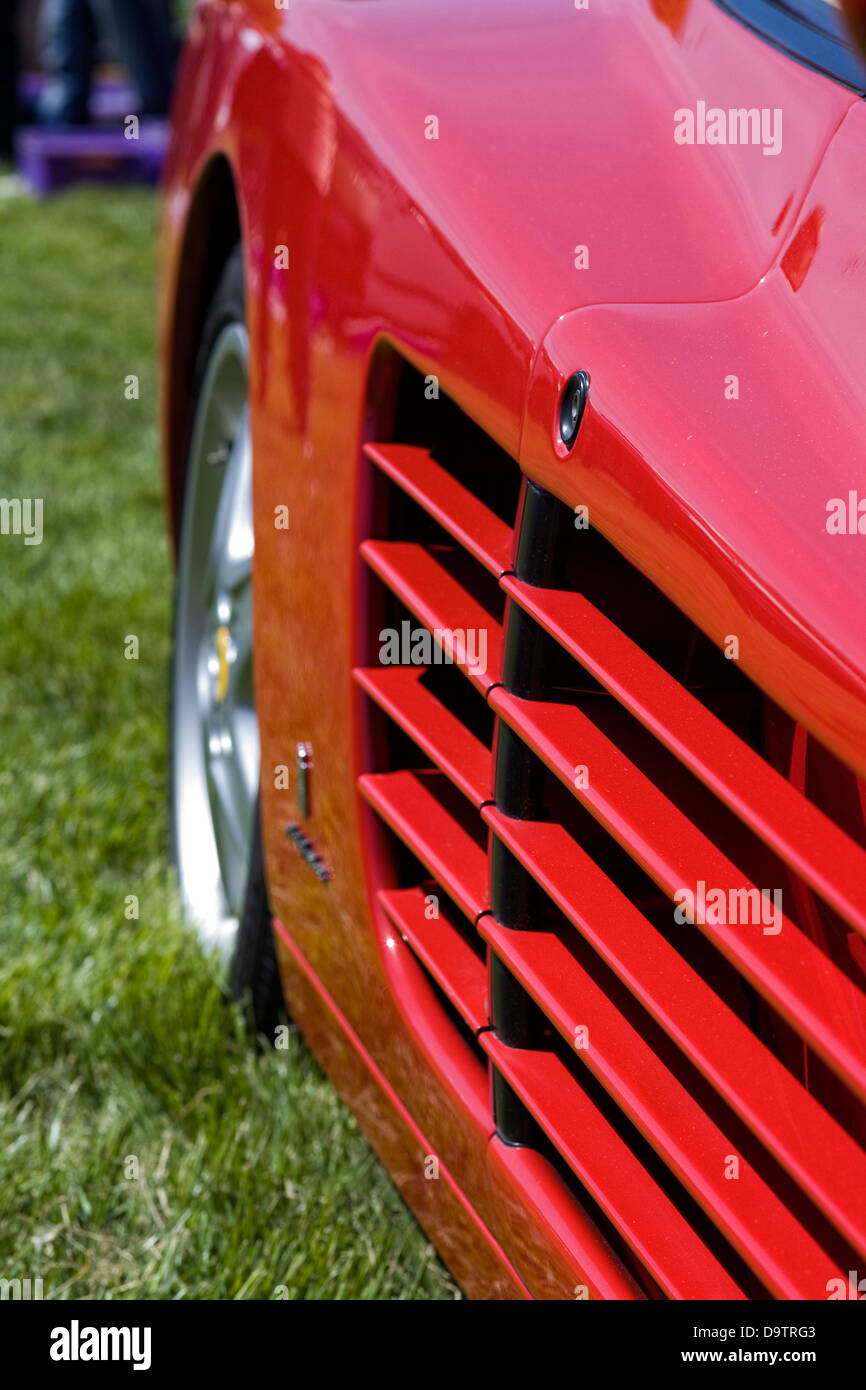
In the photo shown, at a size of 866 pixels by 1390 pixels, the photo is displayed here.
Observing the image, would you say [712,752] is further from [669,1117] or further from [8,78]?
[8,78]

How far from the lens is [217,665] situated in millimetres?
2100

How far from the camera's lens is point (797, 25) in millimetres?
1165

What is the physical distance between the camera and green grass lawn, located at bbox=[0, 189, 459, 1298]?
1594mm

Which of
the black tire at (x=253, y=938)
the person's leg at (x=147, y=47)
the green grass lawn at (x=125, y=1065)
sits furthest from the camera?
the person's leg at (x=147, y=47)

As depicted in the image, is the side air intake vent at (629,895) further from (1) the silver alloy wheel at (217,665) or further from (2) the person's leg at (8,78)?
(2) the person's leg at (8,78)

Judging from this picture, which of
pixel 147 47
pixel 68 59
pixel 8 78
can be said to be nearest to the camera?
pixel 147 47

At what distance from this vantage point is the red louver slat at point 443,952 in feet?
3.93

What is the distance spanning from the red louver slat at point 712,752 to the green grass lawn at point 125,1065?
2.84ft

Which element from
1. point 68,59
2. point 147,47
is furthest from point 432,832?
point 68,59

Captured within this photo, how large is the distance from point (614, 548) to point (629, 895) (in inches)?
11.2

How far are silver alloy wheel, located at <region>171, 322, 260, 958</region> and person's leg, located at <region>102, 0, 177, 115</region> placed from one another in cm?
783

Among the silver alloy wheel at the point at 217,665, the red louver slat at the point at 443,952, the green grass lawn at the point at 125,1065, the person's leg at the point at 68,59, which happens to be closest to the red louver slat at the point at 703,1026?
the red louver slat at the point at 443,952
